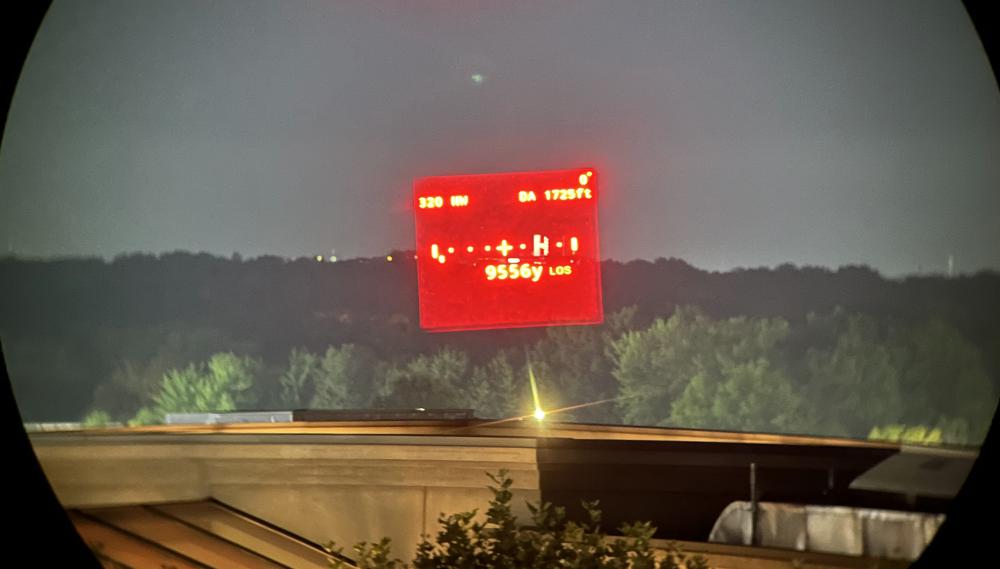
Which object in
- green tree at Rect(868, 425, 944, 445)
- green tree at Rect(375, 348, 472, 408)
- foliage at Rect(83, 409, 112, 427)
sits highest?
green tree at Rect(375, 348, 472, 408)

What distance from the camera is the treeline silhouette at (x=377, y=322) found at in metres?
5.24

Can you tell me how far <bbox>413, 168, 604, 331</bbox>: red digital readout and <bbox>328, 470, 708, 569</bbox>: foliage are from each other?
84 centimetres

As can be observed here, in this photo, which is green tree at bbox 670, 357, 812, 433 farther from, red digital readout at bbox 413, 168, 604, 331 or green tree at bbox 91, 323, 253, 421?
green tree at bbox 91, 323, 253, 421

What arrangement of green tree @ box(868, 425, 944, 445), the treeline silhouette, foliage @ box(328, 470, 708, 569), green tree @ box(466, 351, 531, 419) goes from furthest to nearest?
green tree @ box(466, 351, 531, 419) < the treeline silhouette < green tree @ box(868, 425, 944, 445) < foliage @ box(328, 470, 708, 569)

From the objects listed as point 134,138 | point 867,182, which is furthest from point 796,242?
point 134,138

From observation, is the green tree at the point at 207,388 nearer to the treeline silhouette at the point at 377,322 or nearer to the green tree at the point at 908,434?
the treeline silhouette at the point at 377,322

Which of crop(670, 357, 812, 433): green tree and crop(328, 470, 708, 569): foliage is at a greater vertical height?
crop(670, 357, 812, 433): green tree

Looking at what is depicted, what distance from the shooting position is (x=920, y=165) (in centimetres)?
525

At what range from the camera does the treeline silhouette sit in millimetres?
5242

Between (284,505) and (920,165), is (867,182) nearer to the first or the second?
(920,165)

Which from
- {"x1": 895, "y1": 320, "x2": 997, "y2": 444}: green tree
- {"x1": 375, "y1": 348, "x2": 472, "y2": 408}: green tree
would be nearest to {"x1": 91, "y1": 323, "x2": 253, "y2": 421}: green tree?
{"x1": 375, "y1": 348, "x2": 472, "y2": 408}: green tree

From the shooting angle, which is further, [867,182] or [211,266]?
[211,266]

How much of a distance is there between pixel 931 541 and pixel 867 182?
1499 millimetres

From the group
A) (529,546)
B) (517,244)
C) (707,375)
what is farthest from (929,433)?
(517,244)
